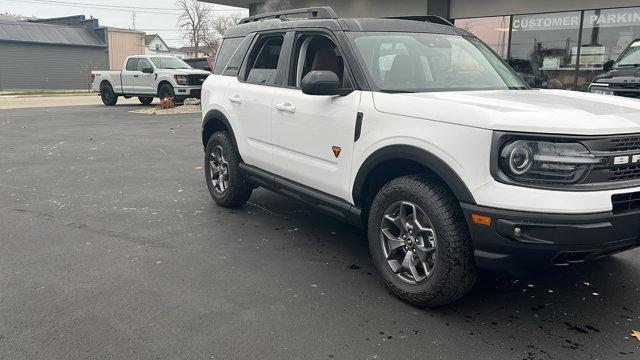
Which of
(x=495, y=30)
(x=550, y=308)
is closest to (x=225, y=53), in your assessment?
(x=550, y=308)

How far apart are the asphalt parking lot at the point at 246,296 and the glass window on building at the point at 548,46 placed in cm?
1162

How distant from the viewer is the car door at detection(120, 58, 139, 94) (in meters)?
20.1

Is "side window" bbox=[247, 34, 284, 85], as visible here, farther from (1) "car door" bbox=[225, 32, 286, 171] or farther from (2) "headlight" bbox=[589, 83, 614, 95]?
(2) "headlight" bbox=[589, 83, 614, 95]

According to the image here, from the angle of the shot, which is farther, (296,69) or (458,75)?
(296,69)

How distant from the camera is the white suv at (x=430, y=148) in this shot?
2875 millimetres

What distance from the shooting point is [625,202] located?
2.96m

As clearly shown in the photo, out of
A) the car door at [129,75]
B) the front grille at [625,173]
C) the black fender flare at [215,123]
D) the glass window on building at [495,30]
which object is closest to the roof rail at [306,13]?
the black fender flare at [215,123]

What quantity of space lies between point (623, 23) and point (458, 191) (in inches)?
522

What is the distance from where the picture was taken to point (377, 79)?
3.91 meters

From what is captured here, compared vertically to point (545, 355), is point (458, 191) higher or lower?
higher

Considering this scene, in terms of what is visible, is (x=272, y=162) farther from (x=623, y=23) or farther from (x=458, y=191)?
(x=623, y=23)

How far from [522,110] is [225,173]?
3.51 metres

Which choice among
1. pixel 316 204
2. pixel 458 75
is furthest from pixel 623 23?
pixel 316 204

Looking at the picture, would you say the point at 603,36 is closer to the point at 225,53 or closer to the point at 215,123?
the point at 225,53
